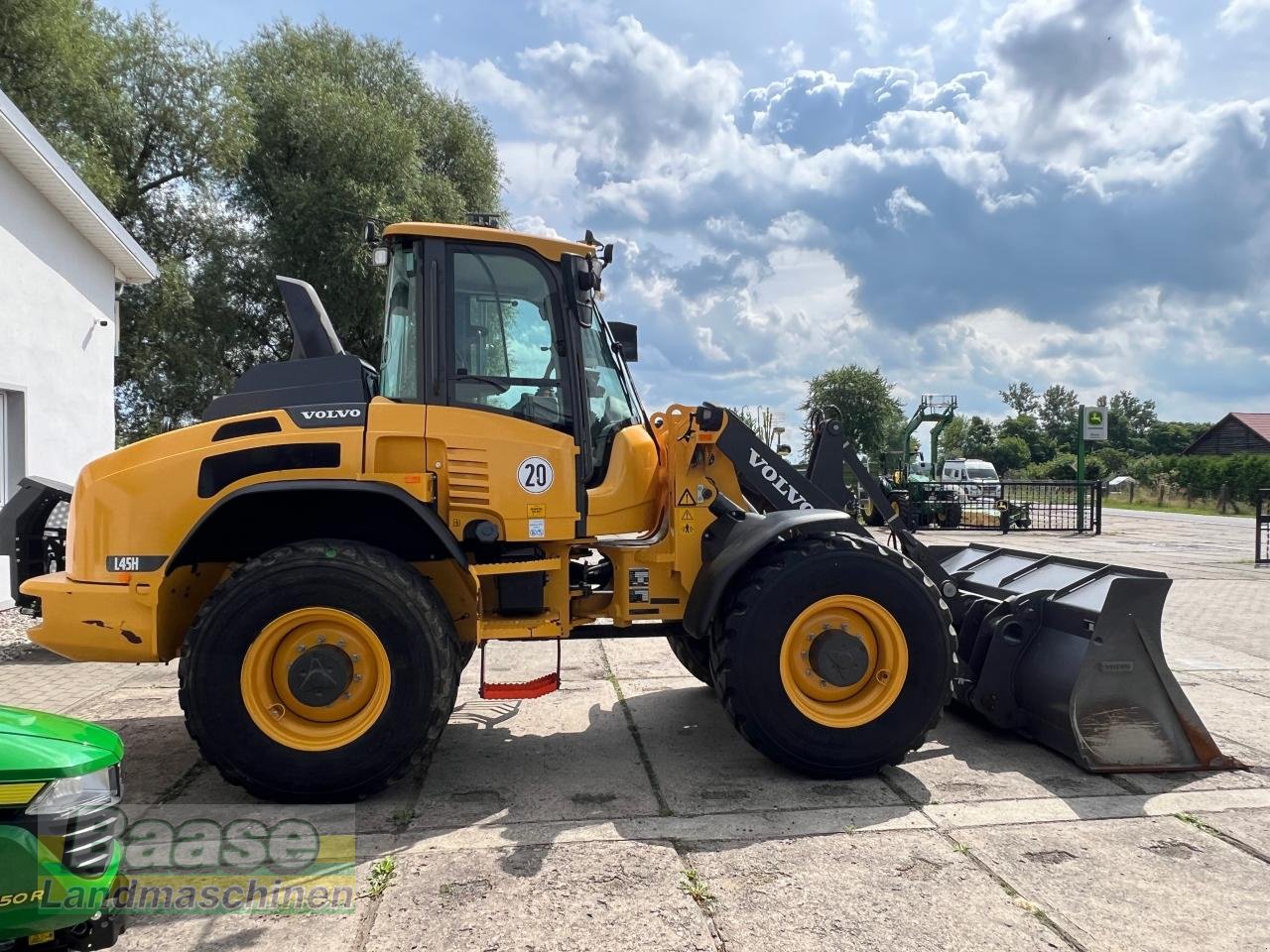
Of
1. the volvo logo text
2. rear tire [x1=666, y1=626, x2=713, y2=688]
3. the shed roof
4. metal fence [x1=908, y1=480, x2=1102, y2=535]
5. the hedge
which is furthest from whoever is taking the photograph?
the hedge

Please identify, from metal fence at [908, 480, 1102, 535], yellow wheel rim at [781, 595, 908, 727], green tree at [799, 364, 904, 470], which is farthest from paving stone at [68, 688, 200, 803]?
green tree at [799, 364, 904, 470]

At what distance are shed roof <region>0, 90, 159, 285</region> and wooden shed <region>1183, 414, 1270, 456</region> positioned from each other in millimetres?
55249

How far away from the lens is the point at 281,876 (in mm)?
3400

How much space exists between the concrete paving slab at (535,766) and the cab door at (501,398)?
4.15ft

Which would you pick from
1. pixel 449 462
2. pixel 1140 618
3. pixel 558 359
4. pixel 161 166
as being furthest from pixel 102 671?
pixel 161 166

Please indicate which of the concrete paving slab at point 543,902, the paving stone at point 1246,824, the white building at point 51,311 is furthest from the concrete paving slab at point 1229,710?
the white building at point 51,311

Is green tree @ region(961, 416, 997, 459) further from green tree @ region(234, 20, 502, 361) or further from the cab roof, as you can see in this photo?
the cab roof

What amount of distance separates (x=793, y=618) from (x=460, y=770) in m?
1.97

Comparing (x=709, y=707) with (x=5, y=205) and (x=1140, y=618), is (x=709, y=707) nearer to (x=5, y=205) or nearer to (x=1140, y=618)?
(x=1140, y=618)

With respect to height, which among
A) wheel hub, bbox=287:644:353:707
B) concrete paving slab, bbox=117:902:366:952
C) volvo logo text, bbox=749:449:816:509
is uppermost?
volvo logo text, bbox=749:449:816:509

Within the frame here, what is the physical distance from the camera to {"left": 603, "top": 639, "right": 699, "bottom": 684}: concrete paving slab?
22.7 feet

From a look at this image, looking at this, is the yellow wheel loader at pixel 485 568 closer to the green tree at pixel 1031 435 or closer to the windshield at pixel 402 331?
the windshield at pixel 402 331

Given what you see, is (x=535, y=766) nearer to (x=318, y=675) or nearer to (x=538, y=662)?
(x=318, y=675)

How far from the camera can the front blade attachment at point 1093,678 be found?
447cm
